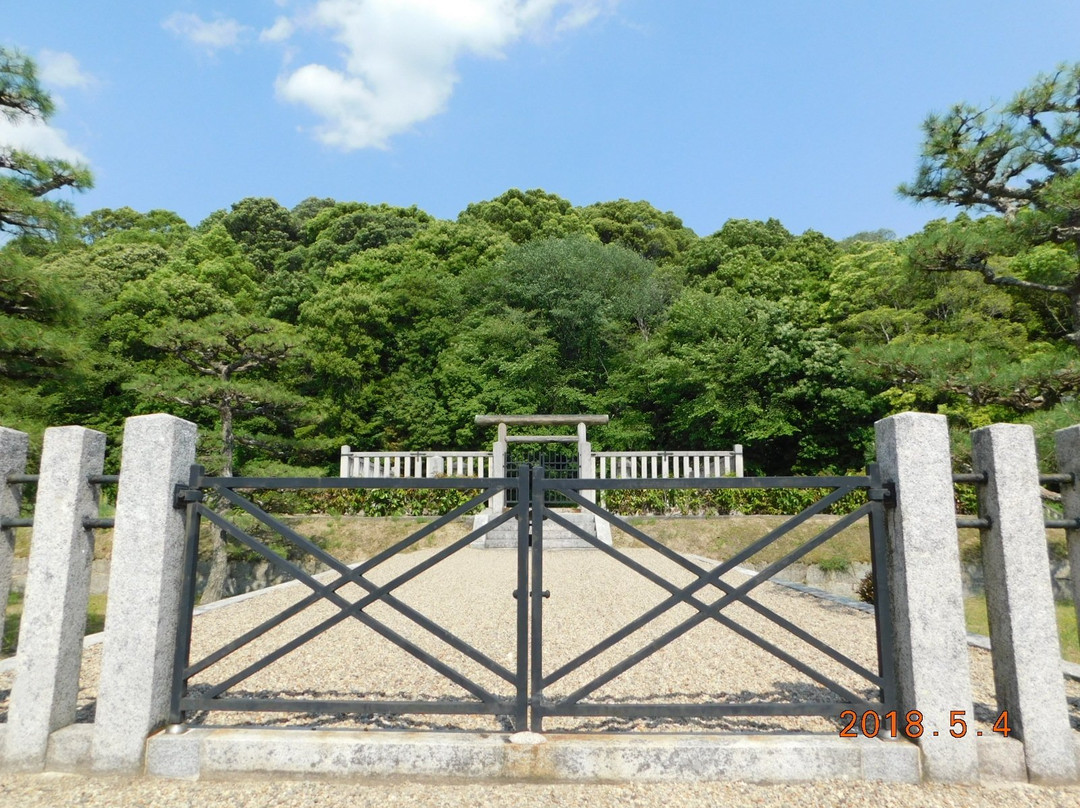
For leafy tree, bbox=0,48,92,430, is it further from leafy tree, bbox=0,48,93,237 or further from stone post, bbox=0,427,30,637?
stone post, bbox=0,427,30,637

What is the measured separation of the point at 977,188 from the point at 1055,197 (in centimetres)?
95

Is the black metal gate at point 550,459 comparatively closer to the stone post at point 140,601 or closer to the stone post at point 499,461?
the stone post at point 499,461

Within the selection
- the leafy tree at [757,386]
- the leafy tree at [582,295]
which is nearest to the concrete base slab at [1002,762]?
the leafy tree at [757,386]

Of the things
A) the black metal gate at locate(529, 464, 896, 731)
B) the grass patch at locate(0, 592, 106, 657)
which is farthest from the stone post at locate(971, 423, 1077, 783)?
the grass patch at locate(0, 592, 106, 657)

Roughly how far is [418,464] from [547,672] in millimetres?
9657

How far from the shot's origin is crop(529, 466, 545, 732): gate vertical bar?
2.20 meters

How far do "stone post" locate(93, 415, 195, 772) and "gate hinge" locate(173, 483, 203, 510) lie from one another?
0.02m

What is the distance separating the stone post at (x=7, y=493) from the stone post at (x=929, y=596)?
3450 mm

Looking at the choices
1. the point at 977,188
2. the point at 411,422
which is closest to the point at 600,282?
the point at 411,422

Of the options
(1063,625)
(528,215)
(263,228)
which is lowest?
(1063,625)

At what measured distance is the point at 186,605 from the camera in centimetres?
227

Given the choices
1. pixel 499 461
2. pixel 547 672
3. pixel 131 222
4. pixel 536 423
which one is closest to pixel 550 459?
pixel 536 423

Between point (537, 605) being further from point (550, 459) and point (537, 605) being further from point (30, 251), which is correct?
point (550, 459)

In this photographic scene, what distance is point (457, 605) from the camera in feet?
18.4
